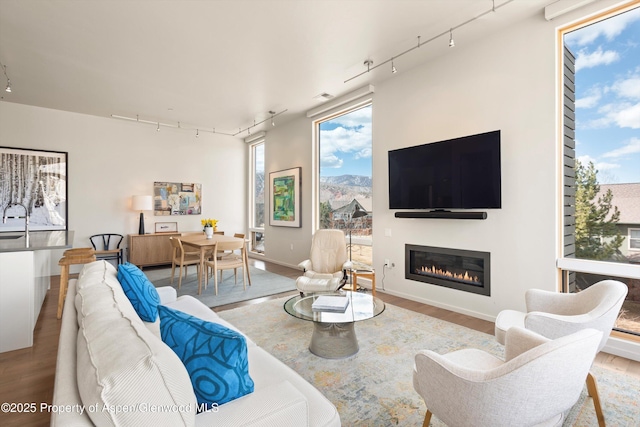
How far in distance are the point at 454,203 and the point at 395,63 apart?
1.97 metres

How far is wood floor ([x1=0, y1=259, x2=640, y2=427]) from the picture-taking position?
6.36 feet

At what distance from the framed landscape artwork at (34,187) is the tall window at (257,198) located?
149 inches

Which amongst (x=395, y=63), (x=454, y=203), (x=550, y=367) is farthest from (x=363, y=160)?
(x=550, y=367)

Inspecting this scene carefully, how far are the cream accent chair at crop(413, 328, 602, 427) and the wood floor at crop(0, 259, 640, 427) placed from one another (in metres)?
1.82

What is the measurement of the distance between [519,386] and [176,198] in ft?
23.7

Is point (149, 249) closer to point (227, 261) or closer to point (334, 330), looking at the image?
point (227, 261)

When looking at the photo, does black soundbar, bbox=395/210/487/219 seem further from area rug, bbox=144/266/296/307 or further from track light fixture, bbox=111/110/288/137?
track light fixture, bbox=111/110/288/137

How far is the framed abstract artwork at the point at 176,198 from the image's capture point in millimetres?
6797

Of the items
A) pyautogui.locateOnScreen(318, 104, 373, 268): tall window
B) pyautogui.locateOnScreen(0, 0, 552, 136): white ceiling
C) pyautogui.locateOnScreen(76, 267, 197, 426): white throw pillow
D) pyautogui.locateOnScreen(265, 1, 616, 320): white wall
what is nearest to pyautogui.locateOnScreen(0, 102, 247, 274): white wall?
pyautogui.locateOnScreen(0, 0, 552, 136): white ceiling

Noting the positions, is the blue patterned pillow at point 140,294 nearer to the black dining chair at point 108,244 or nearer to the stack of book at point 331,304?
the stack of book at point 331,304

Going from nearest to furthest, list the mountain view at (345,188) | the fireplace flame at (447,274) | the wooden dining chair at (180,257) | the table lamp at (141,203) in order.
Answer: the fireplace flame at (447,274), the wooden dining chair at (180,257), the mountain view at (345,188), the table lamp at (141,203)

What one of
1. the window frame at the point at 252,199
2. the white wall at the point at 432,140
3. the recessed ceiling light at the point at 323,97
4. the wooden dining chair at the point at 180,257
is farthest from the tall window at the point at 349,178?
the window frame at the point at 252,199

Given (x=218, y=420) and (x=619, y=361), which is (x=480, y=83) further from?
(x=218, y=420)

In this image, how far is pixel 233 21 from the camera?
10.1 feet
